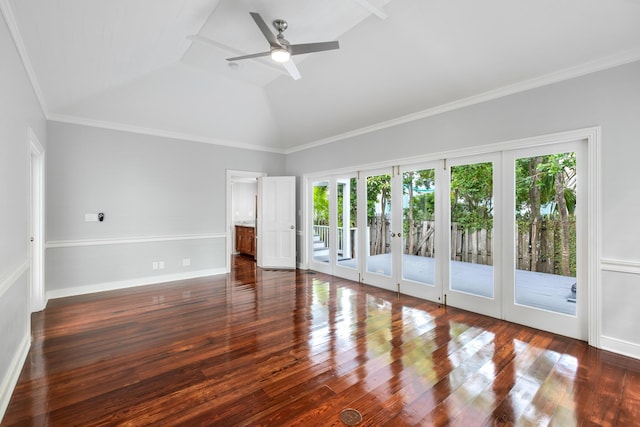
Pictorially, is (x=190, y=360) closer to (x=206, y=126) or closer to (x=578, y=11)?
(x=206, y=126)

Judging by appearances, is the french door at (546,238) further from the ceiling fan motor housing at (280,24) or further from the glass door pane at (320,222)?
the glass door pane at (320,222)

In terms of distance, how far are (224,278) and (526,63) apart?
5736 mm

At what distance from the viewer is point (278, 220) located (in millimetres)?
6816

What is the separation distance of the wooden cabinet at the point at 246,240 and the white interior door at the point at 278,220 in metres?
1.56

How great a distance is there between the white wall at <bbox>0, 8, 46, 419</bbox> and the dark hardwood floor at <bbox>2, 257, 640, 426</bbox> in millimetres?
227

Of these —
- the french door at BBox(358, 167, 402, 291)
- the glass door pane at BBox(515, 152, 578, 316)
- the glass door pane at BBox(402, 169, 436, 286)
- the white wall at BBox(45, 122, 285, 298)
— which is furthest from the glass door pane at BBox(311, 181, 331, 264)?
the glass door pane at BBox(515, 152, 578, 316)

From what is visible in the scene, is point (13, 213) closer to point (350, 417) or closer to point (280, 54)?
point (280, 54)

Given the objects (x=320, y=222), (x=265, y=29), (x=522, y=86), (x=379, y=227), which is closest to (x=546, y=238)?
(x=522, y=86)

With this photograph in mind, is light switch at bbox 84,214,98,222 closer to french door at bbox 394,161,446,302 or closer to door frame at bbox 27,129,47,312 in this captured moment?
door frame at bbox 27,129,47,312

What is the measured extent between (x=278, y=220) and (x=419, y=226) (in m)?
3.37

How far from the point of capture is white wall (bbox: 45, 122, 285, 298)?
458cm

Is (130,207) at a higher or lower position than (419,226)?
higher

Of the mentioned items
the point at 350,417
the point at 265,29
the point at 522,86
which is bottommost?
the point at 350,417

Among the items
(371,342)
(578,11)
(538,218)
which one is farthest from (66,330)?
(578,11)
